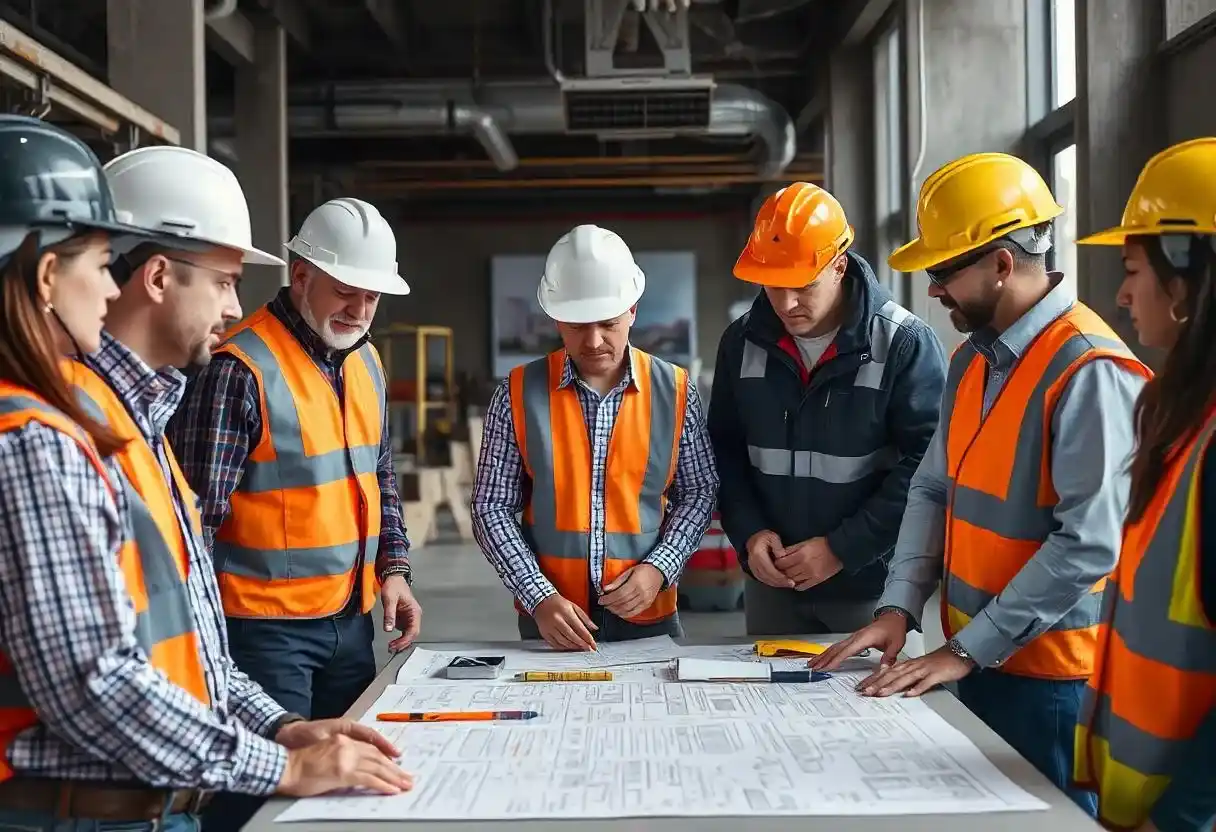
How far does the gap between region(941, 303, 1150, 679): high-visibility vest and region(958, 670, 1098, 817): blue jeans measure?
0.9 inches

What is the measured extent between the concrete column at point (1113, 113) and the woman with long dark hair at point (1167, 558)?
223cm

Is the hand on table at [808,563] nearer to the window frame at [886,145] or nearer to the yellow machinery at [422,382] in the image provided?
the window frame at [886,145]

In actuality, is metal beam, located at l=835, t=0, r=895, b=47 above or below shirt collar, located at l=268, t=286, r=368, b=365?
above

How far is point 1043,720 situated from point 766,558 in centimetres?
76

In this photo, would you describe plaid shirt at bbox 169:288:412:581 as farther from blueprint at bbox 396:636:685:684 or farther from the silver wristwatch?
the silver wristwatch

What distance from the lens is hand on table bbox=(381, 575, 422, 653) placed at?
2.69 meters

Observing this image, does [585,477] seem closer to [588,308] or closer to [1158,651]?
[588,308]

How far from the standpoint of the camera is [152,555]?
141 cm

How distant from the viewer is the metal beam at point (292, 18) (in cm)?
773

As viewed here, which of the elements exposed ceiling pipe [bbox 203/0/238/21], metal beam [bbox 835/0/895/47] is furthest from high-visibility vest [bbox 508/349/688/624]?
metal beam [bbox 835/0/895/47]

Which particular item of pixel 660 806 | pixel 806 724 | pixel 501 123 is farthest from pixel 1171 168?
pixel 501 123

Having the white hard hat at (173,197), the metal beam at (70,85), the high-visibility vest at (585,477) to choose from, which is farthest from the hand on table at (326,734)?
the metal beam at (70,85)

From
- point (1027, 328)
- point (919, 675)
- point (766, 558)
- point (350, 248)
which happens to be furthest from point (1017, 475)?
point (350, 248)

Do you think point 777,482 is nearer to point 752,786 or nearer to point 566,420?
point 566,420
